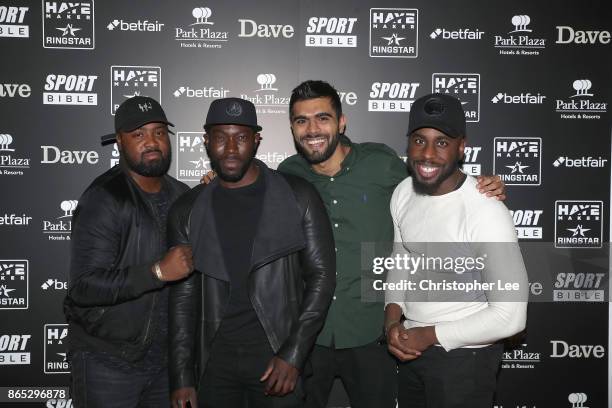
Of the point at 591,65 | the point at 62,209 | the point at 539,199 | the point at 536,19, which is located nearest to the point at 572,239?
the point at 539,199

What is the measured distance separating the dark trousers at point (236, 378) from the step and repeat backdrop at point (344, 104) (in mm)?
1330

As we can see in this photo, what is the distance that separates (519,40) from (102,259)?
276 cm

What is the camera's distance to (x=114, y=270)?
6.75 ft

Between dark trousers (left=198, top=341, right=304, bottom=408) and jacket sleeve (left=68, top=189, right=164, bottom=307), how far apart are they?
0.39m

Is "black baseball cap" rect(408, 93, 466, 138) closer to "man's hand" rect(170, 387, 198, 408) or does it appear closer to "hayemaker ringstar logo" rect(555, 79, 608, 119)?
"man's hand" rect(170, 387, 198, 408)

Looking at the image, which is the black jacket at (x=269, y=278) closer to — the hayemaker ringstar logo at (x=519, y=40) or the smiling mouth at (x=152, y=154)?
the smiling mouth at (x=152, y=154)

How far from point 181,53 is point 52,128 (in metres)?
0.91

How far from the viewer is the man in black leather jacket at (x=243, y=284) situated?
2033mm

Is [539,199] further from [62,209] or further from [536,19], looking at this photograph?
[62,209]

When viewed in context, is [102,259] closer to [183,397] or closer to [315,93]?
[183,397]

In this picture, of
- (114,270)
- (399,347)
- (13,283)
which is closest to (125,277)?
(114,270)

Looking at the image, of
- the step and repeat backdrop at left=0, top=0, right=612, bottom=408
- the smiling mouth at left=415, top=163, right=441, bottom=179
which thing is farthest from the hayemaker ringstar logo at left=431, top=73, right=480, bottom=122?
the smiling mouth at left=415, top=163, right=441, bottom=179

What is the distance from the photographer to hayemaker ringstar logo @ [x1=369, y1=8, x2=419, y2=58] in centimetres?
321

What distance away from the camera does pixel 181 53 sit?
3.18 meters
